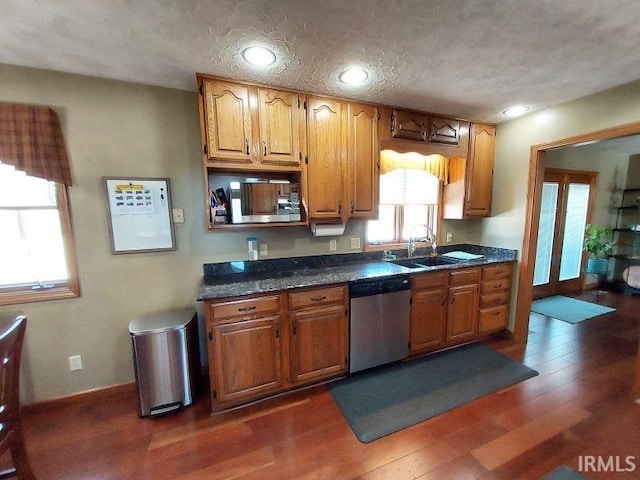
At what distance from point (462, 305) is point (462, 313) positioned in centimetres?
9

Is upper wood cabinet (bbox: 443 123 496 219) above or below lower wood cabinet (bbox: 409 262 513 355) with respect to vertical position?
above

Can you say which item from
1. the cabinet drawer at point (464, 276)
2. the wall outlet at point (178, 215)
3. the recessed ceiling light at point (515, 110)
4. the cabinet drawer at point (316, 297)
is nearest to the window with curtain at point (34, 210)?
the wall outlet at point (178, 215)

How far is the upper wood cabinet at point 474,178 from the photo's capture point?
290 cm

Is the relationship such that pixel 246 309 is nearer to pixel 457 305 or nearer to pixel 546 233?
pixel 457 305

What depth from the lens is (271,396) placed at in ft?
6.86

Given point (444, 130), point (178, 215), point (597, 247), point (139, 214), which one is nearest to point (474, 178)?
point (444, 130)

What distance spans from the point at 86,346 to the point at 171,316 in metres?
0.70

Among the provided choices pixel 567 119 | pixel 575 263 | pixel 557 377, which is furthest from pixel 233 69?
pixel 575 263

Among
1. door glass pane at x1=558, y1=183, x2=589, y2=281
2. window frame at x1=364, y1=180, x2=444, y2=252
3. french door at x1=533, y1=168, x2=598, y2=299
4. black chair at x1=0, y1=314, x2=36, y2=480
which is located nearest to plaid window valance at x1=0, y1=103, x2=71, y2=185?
black chair at x1=0, y1=314, x2=36, y2=480

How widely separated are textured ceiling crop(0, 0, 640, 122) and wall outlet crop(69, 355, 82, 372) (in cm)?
210

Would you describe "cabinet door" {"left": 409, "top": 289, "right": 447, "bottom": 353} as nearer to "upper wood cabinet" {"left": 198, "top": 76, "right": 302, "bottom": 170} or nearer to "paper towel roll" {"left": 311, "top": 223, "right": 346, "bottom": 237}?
"paper towel roll" {"left": 311, "top": 223, "right": 346, "bottom": 237}

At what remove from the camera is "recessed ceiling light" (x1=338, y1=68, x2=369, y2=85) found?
184 centimetres

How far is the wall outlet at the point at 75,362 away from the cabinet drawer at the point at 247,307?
123cm

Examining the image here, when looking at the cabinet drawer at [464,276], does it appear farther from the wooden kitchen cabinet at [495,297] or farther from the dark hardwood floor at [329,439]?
the dark hardwood floor at [329,439]
